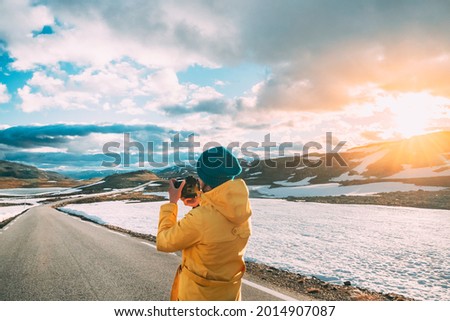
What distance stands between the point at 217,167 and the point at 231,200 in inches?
14.2

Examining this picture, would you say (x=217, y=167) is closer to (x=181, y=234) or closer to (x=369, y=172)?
(x=181, y=234)

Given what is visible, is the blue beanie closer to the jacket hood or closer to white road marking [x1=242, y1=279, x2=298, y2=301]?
the jacket hood

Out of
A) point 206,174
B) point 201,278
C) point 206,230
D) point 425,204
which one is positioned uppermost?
point 206,174

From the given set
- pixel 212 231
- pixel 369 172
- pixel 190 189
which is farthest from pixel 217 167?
pixel 369 172

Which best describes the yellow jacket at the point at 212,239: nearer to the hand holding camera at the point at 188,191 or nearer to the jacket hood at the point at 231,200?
the jacket hood at the point at 231,200

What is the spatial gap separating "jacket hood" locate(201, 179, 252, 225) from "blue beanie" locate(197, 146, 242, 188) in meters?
0.18

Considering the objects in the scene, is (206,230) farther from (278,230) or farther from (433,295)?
(278,230)

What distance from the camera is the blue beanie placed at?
2.88m

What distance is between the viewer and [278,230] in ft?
56.3

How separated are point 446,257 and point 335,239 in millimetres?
4345

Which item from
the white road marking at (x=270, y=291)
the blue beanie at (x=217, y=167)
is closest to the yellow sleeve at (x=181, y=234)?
the blue beanie at (x=217, y=167)

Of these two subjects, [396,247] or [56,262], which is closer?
[56,262]
